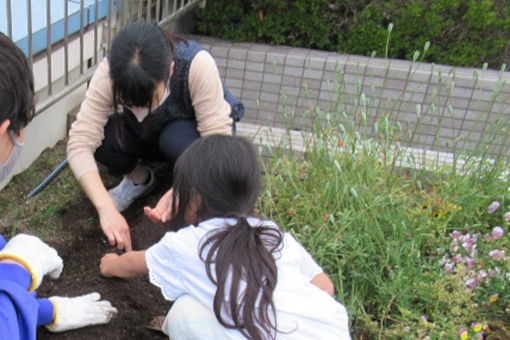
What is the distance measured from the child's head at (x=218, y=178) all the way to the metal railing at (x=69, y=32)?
1074 mm

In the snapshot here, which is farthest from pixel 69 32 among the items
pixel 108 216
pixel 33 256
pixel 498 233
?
pixel 498 233

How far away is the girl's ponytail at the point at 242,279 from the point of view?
1.35 m

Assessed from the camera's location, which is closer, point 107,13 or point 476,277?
point 476,277

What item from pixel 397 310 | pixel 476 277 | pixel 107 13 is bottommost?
pixel 397 310

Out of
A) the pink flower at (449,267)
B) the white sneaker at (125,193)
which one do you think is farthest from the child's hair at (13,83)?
the pink flower at (449,267)

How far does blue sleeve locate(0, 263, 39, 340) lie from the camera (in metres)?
1.21

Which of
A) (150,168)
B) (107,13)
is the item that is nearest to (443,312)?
(150,168)

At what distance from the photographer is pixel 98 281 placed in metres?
2.00

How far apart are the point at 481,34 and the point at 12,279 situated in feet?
12.4

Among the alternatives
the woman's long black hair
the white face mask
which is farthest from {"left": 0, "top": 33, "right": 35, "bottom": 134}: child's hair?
the woman's long black hair

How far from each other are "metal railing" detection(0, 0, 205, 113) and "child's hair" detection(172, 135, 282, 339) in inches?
43.1

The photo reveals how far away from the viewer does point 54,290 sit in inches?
76.6

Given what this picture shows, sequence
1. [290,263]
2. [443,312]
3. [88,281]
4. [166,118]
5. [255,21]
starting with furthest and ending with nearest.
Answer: [255,21]
[166,118]
[88,281]
[443,312]
[290,263]

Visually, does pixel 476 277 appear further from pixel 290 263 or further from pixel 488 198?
pixel 290 263
